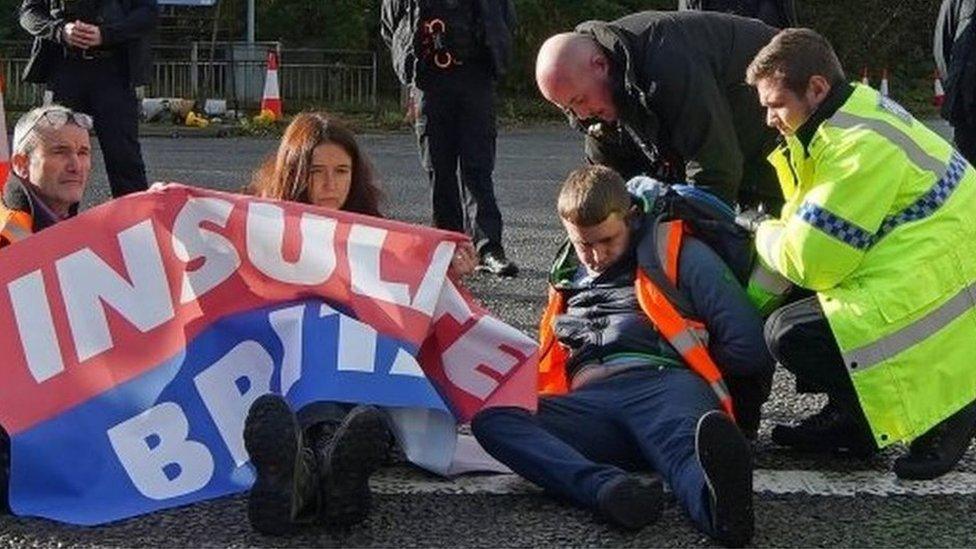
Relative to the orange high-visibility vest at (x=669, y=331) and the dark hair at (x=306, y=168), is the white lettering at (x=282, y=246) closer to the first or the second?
the dark hair at (x=306, y=168)

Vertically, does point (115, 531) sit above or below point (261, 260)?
below

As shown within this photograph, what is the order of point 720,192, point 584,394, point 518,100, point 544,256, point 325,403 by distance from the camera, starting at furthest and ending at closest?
point 518,100
point 544,256
point 720,192
point 584,394
point 325,403

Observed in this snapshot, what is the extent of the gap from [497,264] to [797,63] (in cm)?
371

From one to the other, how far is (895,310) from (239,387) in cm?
172

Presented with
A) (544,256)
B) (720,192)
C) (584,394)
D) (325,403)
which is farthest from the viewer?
(544,256)

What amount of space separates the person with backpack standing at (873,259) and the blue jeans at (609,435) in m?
0.33

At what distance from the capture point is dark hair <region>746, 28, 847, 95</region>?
4.24m

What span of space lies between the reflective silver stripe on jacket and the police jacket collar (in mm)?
538

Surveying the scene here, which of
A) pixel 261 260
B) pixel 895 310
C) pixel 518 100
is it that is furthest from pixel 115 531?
pixel 518 100

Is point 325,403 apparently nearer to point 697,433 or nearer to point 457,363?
Result: point 457,363

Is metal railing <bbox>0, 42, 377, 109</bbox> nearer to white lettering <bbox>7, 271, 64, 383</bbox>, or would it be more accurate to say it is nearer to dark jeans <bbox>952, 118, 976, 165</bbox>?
dark jeans <bbox>952, 118, 976, 165</bbox>

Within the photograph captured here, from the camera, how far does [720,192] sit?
4.87 meters

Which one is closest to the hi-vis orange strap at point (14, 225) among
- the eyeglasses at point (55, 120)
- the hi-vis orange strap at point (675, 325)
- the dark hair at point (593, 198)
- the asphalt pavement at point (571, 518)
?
the eyeglasses at point (55, 120)

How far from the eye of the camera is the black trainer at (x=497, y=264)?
7797mm
